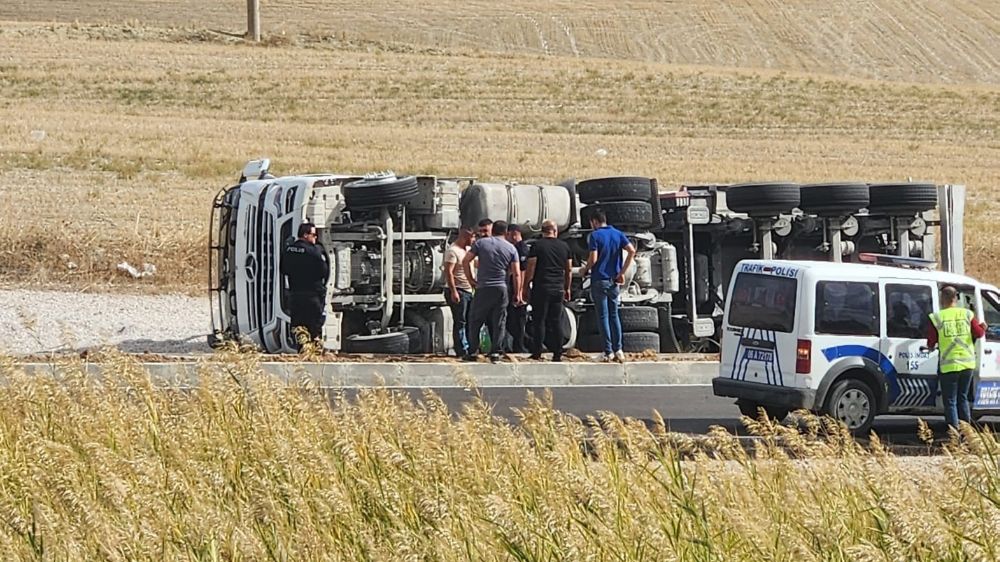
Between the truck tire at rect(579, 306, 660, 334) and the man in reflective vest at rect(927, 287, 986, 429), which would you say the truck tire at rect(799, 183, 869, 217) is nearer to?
the truck tire at rect(579, 306, 660, 334)

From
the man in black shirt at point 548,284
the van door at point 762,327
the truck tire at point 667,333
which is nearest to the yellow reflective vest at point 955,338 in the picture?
the van door at point 762,327

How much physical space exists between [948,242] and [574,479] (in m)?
13.0

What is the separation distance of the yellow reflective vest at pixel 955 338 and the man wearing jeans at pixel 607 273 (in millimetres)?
4093

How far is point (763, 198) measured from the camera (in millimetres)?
17000

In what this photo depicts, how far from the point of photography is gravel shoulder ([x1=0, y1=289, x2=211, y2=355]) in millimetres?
18625

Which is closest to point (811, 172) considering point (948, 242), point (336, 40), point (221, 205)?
point (948, 242)

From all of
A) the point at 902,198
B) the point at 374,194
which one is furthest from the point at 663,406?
the point at 902,198

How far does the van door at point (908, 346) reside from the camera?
12.5 metres

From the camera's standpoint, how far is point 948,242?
17.5 m

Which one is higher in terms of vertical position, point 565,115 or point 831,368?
point 565,115

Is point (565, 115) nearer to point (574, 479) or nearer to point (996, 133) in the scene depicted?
point (996, 133)

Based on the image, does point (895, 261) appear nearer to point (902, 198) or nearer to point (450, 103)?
point (902, 198)

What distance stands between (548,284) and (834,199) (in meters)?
3.66

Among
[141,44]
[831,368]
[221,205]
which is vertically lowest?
[831,368]
